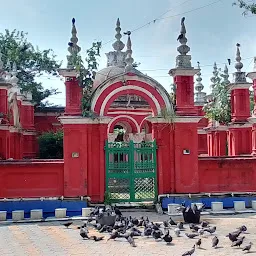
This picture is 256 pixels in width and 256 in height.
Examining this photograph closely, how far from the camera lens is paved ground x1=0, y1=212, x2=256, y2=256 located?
9233 millimetres

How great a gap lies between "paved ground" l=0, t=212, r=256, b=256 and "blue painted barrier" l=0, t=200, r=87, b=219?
207cm

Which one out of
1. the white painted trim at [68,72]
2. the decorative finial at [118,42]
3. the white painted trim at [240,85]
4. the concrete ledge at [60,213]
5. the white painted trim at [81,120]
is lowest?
the concrete ledge at [60,213]

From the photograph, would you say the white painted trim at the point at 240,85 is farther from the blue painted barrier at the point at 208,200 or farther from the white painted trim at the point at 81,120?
the white painted trim at the point at 81,120

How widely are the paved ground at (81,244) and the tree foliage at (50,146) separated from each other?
570 inches

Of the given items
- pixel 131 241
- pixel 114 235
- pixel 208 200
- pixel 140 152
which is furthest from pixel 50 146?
pixel 131 241

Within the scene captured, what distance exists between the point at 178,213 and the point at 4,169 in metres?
6.12

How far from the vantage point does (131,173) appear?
15.2 metres

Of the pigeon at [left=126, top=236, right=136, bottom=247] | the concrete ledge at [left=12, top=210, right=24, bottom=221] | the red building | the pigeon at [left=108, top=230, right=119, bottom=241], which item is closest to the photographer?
the pigeon at [left=126, top=236, right=136, bottom=247]

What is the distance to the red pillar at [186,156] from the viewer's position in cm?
1540

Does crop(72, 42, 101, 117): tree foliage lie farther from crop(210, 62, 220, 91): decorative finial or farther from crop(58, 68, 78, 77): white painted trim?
crop(210, 62, 220, 91): decorative finial

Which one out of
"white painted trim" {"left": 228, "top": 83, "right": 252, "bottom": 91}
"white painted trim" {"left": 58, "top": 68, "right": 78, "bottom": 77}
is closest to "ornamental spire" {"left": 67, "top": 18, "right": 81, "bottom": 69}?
"white painted trim" {"left": 58, "top": 68, "right": 78, "bottom": 77}

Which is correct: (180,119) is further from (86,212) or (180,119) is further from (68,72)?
(86,212)

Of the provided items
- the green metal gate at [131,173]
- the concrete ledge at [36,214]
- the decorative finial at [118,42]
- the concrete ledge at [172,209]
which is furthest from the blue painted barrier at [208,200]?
the decorative finial at [118,42]

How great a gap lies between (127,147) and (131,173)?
93 cm
